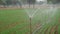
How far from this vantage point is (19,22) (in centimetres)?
182

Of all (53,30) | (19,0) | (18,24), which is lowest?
(53,30)

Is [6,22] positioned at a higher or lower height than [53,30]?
higher

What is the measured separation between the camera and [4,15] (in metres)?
1.75

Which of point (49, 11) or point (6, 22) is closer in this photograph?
point (6, 22)

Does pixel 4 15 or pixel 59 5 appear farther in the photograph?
pixel 59 5

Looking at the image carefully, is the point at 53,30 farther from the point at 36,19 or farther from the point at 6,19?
the point at 6,19

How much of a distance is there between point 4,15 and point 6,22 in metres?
0.09

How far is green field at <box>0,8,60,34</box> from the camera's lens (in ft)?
5.79

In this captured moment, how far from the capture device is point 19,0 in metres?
1.83

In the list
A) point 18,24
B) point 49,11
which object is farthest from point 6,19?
point 49,11

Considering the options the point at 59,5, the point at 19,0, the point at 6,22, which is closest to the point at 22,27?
the point at 6,22

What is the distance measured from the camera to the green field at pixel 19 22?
5.79 feet

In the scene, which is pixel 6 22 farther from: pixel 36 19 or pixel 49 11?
pixel 49 11

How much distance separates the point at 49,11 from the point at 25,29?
386 mm
